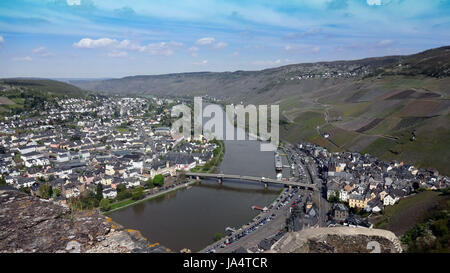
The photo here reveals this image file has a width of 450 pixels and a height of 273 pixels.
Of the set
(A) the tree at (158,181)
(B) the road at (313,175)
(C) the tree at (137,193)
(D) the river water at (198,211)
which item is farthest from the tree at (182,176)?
(B) the road at (313,175)

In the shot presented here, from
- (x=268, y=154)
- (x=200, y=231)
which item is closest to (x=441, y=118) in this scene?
(x=268, y=154)

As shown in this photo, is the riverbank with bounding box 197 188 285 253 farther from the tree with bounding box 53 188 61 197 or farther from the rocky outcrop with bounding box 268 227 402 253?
the tree with bounding box 53 188 61 197

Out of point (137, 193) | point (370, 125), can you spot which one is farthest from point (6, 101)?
point (370, 125)

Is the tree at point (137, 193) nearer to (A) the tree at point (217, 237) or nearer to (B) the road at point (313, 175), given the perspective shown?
(A) the tree at point (217, 237)

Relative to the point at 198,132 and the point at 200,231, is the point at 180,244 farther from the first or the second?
the point at 198,132

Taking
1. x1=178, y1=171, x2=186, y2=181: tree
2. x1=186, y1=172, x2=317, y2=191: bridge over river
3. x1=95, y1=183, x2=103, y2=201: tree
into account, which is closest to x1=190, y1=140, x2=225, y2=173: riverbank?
x1=186, y1=172, x2=317, y2=191: bridge over river

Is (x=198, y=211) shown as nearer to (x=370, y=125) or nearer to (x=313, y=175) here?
(x=313, y=175)
